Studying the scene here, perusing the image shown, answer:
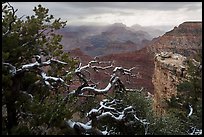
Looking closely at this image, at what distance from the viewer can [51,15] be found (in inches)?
532

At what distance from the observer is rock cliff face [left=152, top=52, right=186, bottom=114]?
2884cm

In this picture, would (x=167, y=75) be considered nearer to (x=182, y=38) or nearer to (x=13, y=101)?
(x=13, y=101)

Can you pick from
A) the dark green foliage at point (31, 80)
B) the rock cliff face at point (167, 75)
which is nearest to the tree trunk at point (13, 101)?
the dark green foliage at point (31, 80)

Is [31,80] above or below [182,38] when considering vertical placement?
above

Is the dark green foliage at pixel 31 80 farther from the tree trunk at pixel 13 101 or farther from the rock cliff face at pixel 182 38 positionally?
the rock cliff face at pixel 182 38

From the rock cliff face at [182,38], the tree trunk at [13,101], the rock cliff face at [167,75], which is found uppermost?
the tree trunk at [13,101]

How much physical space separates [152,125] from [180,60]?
1639 cm

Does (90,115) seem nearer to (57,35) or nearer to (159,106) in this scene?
(57,35)

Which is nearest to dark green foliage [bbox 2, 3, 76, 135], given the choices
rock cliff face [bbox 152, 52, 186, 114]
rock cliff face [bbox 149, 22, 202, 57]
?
rock cliff face [bbox 152, 52, 186, 114]

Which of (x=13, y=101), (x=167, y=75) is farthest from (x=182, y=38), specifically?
(x=13, y=101)

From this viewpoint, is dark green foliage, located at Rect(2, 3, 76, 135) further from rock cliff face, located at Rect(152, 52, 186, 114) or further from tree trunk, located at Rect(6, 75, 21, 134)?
rock cliff face, located at Rect(152, 52, 186, 114)

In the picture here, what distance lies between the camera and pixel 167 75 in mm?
30922

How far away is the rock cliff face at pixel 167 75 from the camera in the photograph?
28.8 meters

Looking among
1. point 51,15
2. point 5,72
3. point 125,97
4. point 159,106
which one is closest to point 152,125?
point 125,97
